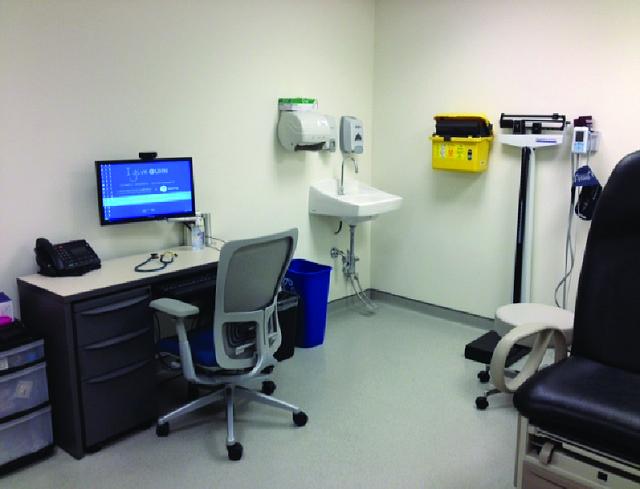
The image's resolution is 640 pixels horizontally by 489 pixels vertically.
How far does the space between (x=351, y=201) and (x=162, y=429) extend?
206 centimetres

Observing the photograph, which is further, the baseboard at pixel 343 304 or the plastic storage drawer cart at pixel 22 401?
the baseboard at pixel 343 304

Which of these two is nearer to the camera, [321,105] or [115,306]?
[115,306]

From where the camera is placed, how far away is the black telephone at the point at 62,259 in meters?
2.90

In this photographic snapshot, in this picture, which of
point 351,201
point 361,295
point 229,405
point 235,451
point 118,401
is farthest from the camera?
point 361,295

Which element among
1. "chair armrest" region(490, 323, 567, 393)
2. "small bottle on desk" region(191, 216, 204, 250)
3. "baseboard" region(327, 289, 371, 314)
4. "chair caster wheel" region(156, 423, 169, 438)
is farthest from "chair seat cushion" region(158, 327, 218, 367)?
"baseboard" region(327, 289, 371, 314)

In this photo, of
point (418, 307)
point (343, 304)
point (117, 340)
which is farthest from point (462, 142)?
point (117, 340)

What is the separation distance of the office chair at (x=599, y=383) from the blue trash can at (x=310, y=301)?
1845 millimetres

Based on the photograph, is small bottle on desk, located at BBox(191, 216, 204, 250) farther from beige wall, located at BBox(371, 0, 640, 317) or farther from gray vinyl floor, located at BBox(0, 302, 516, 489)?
beige wall, located at BBox(371, 0, 640, 317)

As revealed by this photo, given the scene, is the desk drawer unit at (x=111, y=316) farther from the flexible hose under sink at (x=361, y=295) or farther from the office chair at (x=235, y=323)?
the flexible hose under sink at (x=361, y=295)

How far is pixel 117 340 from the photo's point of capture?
9.12 ft

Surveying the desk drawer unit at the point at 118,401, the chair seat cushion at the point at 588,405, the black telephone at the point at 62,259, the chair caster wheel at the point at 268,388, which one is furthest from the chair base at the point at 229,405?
the chair seat cushion at the point at 588,405

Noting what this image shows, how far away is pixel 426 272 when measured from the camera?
471 cm

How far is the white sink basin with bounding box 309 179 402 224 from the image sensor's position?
4.17 meters

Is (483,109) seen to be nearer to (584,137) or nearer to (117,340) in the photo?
(584,137)
